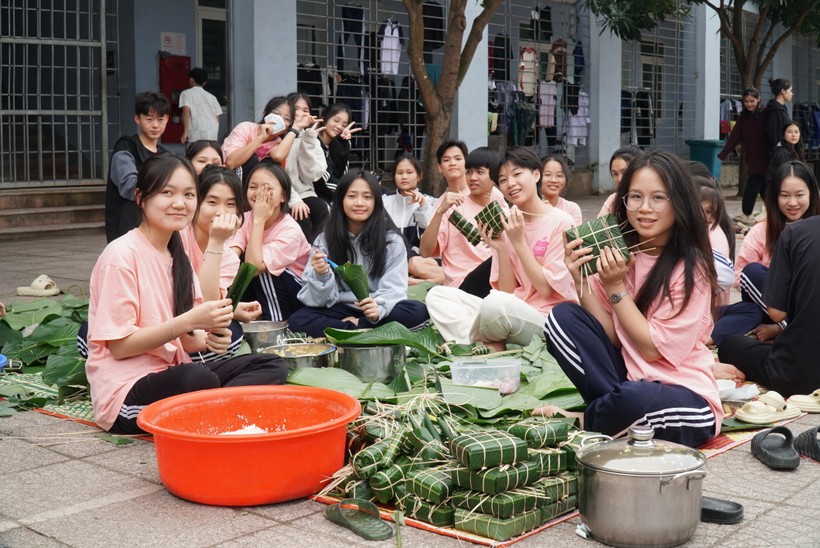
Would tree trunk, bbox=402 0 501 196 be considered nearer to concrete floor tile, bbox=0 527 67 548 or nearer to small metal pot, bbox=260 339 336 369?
small metal pot, bbox=260 339 336 369

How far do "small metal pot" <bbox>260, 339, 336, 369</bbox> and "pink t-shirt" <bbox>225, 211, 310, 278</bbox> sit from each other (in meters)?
1.31

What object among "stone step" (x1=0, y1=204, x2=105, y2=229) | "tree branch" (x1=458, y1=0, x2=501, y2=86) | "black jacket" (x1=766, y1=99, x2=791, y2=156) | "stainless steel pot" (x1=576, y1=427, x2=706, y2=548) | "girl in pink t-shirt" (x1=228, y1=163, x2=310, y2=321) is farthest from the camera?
"black jacket" (x1=766, y1=99, x2=791, y2=156)

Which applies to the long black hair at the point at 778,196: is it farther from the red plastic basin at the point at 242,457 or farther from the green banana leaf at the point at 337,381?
the red plastic basin at the point at 242,457

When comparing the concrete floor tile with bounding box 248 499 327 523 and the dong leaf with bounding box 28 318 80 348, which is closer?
the concrete floor tile with bounding box 248 499 327 523

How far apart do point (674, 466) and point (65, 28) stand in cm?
1038

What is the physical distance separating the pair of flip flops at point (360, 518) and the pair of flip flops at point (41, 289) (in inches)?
196

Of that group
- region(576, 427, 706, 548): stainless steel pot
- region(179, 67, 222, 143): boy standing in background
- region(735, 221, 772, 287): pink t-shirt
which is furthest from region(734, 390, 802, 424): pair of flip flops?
region(179, 67, 222, 143): boy standing in background

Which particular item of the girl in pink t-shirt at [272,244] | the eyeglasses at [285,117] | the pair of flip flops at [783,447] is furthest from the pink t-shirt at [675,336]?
the eyeglasses at [285,117]

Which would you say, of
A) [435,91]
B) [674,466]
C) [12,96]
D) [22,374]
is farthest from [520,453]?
[12,96]

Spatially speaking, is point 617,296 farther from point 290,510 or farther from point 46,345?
point 46,345

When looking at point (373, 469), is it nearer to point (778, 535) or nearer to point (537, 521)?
point (537, 521)

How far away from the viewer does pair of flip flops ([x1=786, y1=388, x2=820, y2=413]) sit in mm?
4527

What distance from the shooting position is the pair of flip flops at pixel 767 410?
14.0 ft

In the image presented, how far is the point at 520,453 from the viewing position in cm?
311
